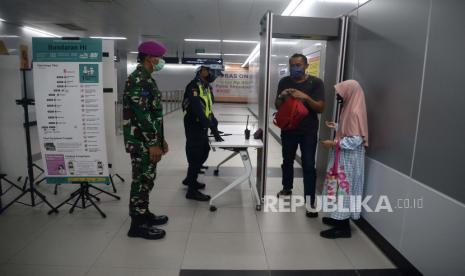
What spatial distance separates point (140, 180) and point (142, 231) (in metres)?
0.44

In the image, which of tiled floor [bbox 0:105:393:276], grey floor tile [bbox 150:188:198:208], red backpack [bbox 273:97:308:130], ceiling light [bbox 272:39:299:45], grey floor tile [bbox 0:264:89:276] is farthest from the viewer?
ceiling light [bbox 272:39:299:45]

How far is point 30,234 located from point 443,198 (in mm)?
3064

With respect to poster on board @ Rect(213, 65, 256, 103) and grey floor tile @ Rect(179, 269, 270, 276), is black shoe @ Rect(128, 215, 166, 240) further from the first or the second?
poster on board @ Rect(213, 65, 256, 103)

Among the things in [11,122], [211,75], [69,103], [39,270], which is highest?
[211,75]

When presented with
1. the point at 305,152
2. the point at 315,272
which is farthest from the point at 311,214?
the point at 315,272

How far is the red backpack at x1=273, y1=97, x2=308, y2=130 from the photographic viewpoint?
2.73 m

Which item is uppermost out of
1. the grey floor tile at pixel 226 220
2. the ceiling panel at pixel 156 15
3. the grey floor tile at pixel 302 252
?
the ceiling panel at pixel 156 15

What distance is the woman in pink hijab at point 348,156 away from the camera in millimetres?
2336

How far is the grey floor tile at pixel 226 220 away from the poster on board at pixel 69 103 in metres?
1.12

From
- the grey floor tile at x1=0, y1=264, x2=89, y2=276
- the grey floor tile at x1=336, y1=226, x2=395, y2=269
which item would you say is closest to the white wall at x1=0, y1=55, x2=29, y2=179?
the grey floor tile at x1=0, y1=264, x2=89, y2=276

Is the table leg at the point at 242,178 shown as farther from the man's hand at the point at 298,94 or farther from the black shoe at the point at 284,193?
the man's hand at the point at 298,94

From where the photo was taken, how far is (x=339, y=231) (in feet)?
8.29

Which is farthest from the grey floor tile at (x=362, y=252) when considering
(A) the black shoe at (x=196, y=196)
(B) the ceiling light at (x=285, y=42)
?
(B) the ceiling light at (x=285, y=42)

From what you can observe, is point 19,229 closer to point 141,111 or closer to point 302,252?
point 141,111
